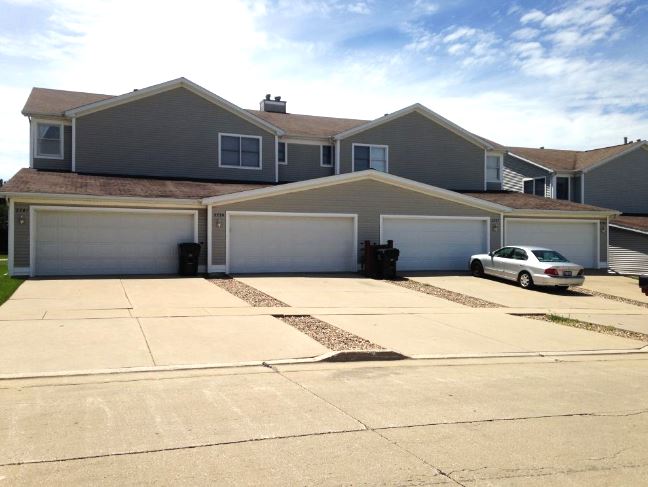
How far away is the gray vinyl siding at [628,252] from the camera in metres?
28.5

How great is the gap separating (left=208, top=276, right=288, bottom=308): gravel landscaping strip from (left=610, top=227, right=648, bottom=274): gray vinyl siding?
18.4 meters

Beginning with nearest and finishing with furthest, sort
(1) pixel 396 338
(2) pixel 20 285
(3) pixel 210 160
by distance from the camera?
(1) pixel 396 338 → (2) pixel 20 285 → (3) pixel 210 160

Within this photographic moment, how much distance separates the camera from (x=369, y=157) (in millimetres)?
28469

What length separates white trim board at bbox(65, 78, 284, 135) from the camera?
78.4 feet

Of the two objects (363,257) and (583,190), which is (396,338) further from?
(583,190)

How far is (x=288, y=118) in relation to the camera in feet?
100

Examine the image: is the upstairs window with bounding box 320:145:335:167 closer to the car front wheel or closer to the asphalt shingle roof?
the asphalt shingle roof

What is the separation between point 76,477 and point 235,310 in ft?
29.9

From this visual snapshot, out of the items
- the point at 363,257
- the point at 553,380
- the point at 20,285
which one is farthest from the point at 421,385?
the point at 363,257

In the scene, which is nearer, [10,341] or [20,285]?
[10,341]

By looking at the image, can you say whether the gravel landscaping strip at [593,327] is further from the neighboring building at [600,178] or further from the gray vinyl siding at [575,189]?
the gray vinyl siding at [575,189]

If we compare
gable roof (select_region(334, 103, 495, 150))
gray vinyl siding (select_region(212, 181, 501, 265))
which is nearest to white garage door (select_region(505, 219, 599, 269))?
gray vinyl siding (select_region(212, 181, 501, 265))

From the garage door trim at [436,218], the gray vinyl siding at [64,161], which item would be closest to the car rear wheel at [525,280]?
Answer: the garage door trim at [436,218]

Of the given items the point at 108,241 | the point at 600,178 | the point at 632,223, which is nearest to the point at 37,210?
the point at 108,241
